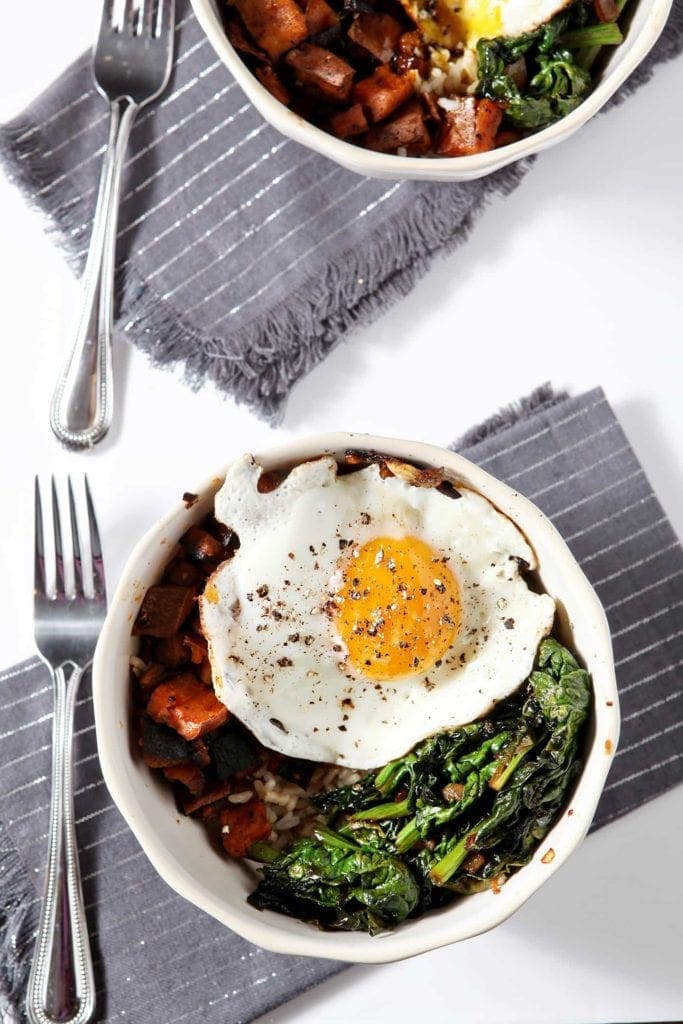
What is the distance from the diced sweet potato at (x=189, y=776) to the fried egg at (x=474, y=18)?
5.16 ft

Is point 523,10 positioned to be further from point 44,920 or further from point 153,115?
point 44,920

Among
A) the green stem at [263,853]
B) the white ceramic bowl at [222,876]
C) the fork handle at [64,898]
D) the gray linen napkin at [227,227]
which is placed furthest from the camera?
the gray linen napkin at [227,227]

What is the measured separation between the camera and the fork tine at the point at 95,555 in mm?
2225

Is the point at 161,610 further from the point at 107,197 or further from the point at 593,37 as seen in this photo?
the point at 593,37

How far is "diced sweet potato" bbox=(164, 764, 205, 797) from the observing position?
2033mm

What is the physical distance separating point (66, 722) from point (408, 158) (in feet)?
4.57

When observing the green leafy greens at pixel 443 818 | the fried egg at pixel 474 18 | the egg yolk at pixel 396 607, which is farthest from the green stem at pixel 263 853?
the fried egg at pixel 474 18

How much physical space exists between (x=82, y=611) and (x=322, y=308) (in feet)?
2.87

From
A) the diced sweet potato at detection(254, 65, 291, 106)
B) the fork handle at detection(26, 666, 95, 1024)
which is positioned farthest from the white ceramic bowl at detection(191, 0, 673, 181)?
the fork handle at detection(26, 666, 95, 1024)

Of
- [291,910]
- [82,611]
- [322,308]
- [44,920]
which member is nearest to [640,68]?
[322,308]

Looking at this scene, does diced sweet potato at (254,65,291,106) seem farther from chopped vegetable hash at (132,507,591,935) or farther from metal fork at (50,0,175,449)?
chopped vegetable hash at (132,507,591,935)

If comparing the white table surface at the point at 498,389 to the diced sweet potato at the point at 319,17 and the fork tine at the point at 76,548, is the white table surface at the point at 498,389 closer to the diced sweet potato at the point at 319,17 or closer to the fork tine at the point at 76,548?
the fork tine at the point at 76,548

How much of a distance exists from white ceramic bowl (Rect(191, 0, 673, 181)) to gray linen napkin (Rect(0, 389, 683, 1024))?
62 cm

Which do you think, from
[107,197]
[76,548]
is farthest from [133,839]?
[107,197]
